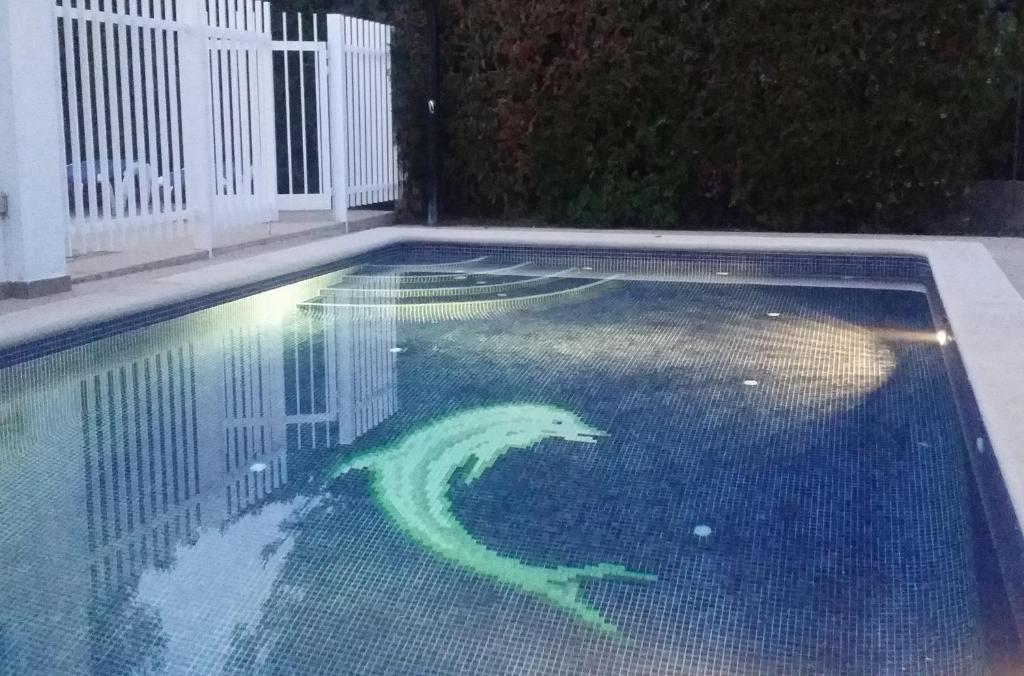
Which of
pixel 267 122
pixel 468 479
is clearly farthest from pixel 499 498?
pixel 267 122

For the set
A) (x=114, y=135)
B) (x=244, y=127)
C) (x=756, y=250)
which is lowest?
(x=756, y=250)

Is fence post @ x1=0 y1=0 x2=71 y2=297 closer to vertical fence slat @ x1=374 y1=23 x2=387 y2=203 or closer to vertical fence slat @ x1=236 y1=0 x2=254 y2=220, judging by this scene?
vertical fence slat @ x1=236 y1=0 x2=254 y2=220

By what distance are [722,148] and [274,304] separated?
5.13 m

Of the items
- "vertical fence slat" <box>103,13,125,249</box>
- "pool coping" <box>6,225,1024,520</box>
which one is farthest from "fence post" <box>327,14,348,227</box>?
"vertical fence slat" <box>103,13,125,249</box>

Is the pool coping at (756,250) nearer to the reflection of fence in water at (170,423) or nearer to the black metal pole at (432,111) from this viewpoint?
the reflection of fence in water at (170,423)

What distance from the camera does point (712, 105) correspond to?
10.6 m

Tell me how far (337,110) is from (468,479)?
7.22 meters

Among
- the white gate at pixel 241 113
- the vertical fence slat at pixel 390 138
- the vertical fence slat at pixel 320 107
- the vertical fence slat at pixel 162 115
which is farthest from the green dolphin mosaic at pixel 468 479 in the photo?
the vertical fence slat at pixel 390 138

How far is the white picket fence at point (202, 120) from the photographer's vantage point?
26.5 ft

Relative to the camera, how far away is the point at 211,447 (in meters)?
4.56

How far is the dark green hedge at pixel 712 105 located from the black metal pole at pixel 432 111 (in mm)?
146

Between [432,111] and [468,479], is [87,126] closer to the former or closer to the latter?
[432,111]

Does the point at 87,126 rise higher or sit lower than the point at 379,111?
lower

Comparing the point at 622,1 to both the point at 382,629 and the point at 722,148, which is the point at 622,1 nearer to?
the point at 722,148
